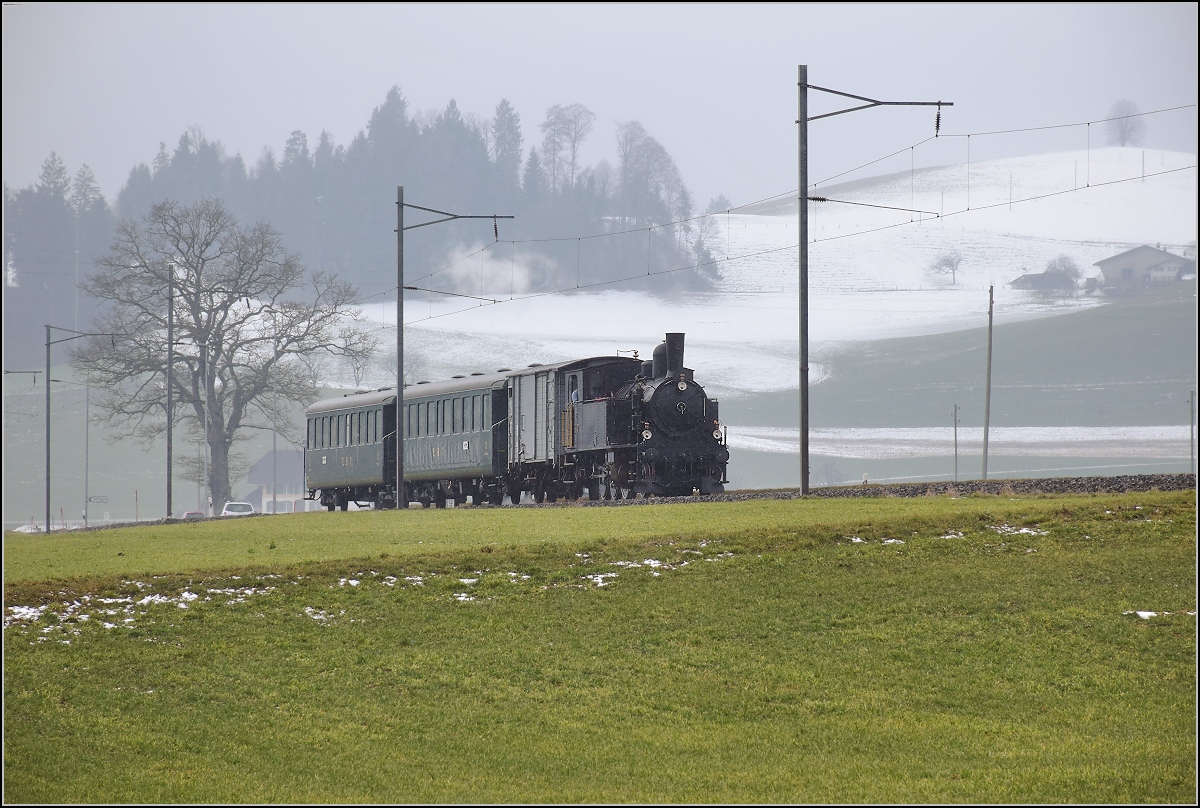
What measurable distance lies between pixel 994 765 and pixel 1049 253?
180 m

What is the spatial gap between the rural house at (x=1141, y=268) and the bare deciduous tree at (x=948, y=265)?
909 inches

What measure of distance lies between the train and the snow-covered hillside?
298ft

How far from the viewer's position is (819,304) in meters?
169

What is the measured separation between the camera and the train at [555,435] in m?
35.1

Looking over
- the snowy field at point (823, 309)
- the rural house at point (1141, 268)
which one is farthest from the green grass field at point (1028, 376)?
the rural house at point (1141, 268)

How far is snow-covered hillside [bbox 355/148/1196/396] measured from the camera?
494 feet

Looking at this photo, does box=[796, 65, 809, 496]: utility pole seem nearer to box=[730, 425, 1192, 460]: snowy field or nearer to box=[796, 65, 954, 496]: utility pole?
box=[796, 65, 954, 496]: utility pole

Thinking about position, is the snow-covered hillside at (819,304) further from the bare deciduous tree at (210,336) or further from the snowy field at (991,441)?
the bare deciduous tree at (210,336)

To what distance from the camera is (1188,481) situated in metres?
28.2

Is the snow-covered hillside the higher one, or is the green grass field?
the snow-covered hillside

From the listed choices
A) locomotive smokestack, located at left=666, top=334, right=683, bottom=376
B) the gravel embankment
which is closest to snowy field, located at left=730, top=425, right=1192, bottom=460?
locomotive smokestack, located at left=666, top=334, right=683, bottom=376

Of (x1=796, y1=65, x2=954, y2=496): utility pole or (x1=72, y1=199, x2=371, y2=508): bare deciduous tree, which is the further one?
(x1=72, y1=199, x2=371, y2=508): bare deciduous tree

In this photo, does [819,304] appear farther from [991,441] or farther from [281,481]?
[281,481]

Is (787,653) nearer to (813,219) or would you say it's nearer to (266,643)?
(266,643)
